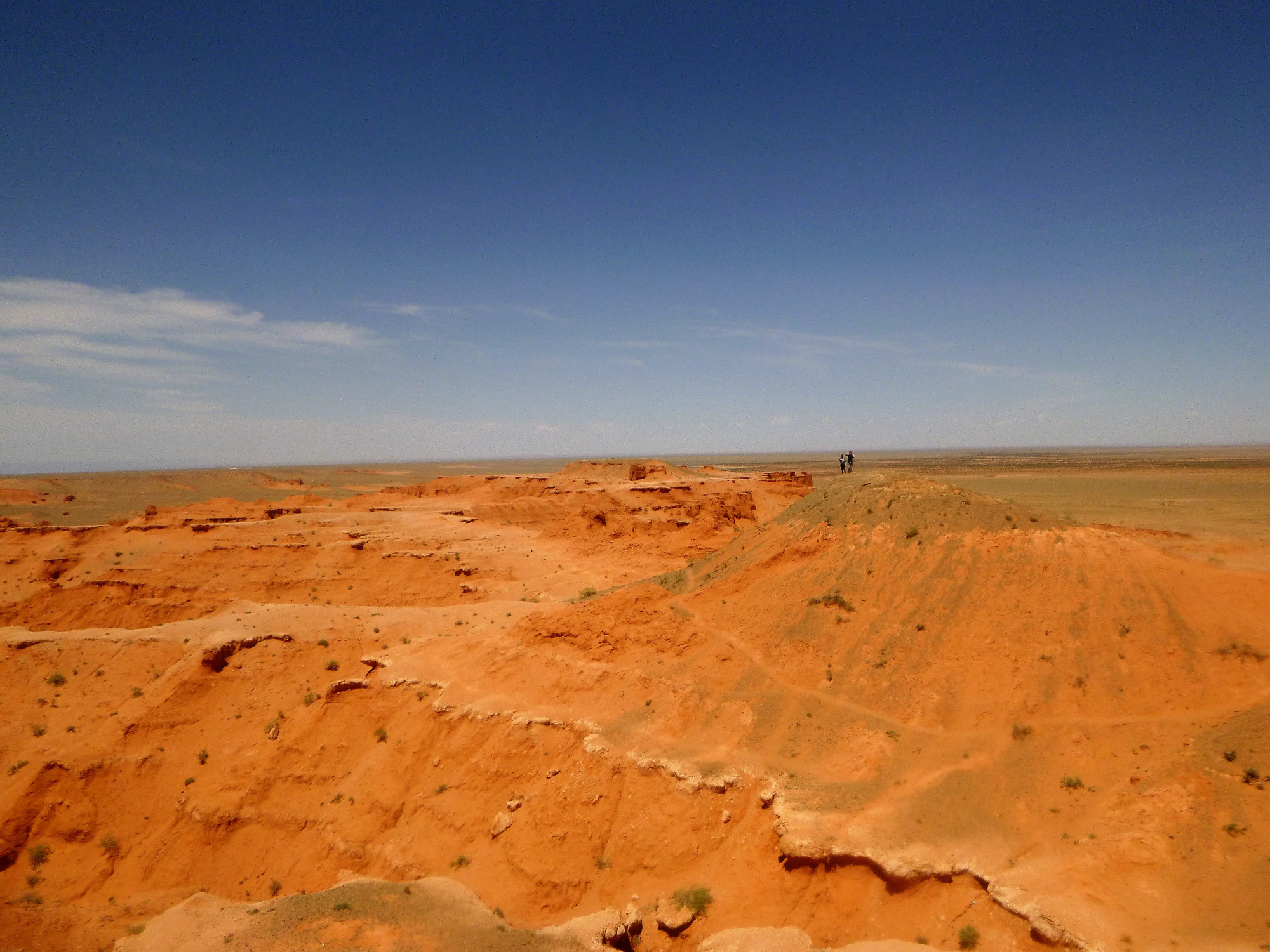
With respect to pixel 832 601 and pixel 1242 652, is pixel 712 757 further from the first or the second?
pixel 1242 652

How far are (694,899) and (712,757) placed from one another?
9.77 feet

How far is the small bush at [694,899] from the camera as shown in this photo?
11242 millimetres

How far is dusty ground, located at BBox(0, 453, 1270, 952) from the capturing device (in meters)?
10.3

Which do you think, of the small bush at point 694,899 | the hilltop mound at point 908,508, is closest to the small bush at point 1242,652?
the hilltop mound at point 908,508

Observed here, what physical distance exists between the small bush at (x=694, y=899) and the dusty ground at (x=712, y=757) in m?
0.16

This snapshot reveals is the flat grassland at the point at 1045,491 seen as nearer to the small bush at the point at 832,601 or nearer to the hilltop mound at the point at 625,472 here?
the small bush at the point at 832,601

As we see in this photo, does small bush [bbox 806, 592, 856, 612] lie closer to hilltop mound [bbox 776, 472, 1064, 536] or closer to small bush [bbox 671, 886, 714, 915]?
hilltop mound [bbox 776, 472, 1064, 536]

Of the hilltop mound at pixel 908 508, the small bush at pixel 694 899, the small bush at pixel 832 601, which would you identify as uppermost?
the hilltop mound at pixel 908 508

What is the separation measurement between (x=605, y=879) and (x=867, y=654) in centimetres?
819

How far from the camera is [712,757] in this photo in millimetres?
13828

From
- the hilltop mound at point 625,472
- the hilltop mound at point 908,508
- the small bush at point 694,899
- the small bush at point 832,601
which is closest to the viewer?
the small bush at point 694,899

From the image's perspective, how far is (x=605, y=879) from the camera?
41.7 feet

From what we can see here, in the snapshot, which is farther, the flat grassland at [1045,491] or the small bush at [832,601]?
the flat grassland at [1045,491]

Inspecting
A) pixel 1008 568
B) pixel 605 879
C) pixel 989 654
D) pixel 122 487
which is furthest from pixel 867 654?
pixel 122 487
